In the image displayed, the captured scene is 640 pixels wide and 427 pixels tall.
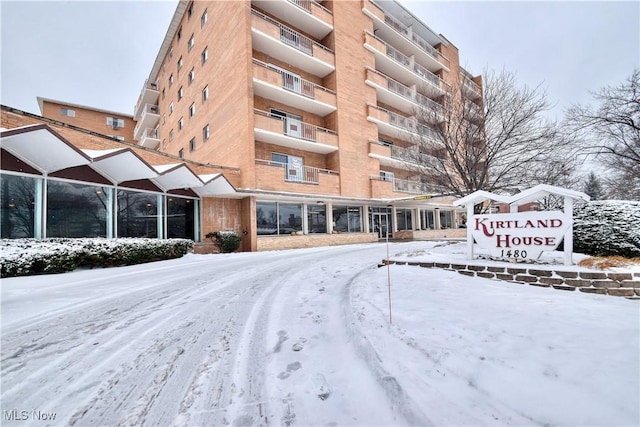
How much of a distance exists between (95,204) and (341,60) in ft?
58.4

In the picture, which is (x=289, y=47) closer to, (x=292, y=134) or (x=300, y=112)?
(x=300, y=112)

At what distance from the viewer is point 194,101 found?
21516 mm

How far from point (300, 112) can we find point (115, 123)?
3152 centimetres

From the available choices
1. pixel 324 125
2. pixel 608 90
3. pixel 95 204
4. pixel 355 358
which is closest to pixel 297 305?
pixel 355 358

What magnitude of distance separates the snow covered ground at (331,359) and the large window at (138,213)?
6779 mm

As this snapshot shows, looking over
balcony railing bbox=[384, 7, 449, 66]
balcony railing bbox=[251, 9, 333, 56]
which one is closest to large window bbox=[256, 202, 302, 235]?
balcony railing bbox=[251, 9, 333, 56]

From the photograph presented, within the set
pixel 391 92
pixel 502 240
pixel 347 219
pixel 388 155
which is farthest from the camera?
pixel 391 92

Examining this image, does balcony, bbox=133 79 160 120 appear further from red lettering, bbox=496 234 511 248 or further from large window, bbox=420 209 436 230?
red lettering, bbox=496 234 511 248

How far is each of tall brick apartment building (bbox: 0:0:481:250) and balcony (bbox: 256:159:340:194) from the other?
0.07 metres

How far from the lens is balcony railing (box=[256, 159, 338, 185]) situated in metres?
16.7

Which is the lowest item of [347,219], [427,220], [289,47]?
[427,220]

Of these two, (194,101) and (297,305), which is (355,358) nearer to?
(297,305)

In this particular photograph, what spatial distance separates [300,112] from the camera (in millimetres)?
19000

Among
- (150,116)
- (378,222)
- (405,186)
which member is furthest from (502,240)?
(150,116)
